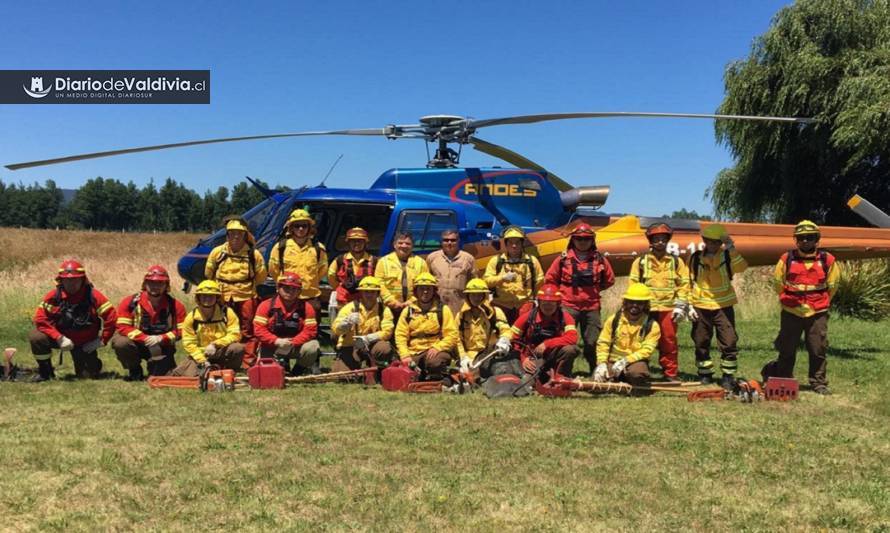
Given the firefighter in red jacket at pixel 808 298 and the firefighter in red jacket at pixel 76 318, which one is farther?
the firefighter in red jacket at pixel 76 318

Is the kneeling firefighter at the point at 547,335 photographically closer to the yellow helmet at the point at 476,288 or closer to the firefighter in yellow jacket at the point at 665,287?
the yellow helmet at the point at 476,288

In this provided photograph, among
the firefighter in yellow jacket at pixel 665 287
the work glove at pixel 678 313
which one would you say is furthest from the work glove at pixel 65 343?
the work glove at pixel 678 313

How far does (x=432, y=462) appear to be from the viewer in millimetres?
4613

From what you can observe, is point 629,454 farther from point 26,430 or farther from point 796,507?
point 26,430

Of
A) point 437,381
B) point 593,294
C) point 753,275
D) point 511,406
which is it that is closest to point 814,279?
point 593,294

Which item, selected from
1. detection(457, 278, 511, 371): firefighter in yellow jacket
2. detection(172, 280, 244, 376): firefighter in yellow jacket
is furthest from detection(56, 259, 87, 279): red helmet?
detection(457, 278, 511, 371): firefighter in yellow jacket

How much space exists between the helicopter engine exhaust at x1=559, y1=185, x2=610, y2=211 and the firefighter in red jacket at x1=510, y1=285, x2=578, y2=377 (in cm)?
298

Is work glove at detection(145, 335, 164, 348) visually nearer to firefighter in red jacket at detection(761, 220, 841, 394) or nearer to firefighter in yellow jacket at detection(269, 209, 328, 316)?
firefighter in yellow jacket at detection(269, 209, 328, 316)

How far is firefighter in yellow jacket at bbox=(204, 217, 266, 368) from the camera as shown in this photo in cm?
811

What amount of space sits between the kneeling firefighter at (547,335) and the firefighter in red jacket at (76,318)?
4950 mm

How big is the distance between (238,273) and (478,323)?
302 cm

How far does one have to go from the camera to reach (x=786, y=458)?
4.77m

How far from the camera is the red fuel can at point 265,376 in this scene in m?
7.04

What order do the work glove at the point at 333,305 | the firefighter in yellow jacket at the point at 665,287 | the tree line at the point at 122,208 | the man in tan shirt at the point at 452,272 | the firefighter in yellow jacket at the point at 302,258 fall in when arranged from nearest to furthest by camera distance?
the firefighter in yellow jacket at the point at 665,287 → the man in tan shirt at the point at 452,272 → the firefighter in yellow jacket at the point at 302,258 → the work glove at the point at 333,305 → the tree line at the point at 122,208
